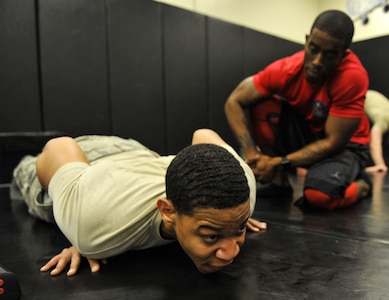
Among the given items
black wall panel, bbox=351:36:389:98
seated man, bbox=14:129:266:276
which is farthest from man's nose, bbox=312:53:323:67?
black wall panel, bbox=351:36:389:98

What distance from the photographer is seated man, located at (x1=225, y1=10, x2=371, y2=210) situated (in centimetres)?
129

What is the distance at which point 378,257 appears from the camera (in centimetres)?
83

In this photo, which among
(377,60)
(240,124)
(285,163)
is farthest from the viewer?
(377,60)

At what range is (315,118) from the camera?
1499 mm

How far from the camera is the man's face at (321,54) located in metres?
1.27

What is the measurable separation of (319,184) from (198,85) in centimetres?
162

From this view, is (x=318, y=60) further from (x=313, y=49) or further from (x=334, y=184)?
(x=334, y=184)

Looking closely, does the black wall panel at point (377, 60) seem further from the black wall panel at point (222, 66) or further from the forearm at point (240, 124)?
the forearm at point (240, 124)

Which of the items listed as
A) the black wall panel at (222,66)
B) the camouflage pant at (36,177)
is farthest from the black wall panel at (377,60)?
the camouflage pant at (36,177)

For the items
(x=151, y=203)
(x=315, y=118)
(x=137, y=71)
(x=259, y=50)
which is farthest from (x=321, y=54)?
(x=259, y=50)

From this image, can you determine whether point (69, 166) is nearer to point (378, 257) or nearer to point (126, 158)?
point (126, 158)

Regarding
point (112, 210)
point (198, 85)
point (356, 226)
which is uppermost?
point (198, 85)

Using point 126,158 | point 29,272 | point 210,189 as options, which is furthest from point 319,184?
point 29,272

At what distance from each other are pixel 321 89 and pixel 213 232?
101 cm
